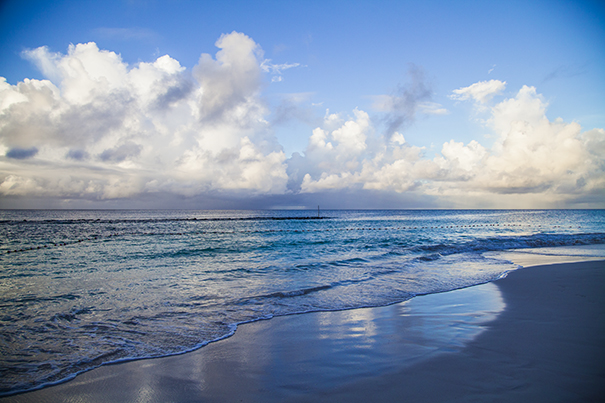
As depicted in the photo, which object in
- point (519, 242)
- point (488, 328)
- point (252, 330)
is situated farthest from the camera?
point (519, 242)

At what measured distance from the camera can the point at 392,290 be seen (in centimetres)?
888

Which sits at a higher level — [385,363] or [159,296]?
[385,363]

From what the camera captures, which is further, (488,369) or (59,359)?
(59,359)

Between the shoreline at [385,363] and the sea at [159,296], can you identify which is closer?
the shoreline at [385,363]

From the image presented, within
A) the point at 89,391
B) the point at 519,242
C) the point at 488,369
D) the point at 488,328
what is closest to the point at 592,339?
the point at 488,328

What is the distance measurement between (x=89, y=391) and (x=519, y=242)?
27.3m

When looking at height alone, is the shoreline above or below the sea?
above

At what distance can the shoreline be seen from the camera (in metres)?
3.41

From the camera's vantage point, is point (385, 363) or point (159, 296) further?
point (159, 296)

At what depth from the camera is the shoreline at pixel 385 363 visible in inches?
134

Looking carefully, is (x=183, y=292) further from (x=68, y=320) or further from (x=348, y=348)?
(x=348, y=348)

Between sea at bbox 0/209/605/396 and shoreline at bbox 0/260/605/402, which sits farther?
sea at bbox 0/209/605/396

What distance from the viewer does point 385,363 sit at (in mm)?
4098

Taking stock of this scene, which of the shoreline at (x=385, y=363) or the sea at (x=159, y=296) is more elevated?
the shoreline at (x=385, y=363)
